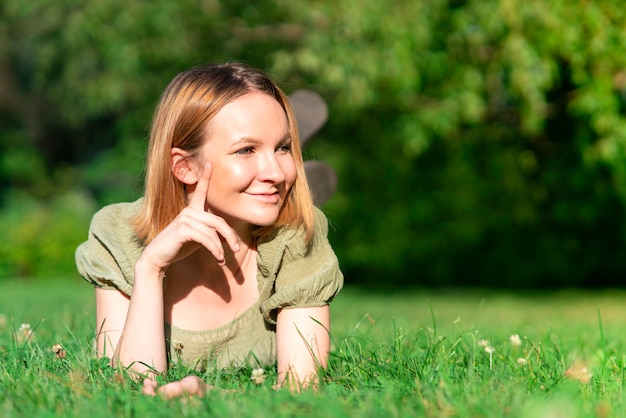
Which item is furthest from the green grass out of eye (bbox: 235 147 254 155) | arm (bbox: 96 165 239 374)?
eye (bbox: 235 147 254 155)

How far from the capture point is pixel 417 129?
935 centimetres

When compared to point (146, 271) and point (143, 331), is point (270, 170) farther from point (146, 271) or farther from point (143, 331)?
point (143, 331)

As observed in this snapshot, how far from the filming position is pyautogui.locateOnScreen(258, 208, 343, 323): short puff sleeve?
2.80 meters

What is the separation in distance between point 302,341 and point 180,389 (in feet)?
1.93

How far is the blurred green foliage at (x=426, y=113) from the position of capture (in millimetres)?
8844

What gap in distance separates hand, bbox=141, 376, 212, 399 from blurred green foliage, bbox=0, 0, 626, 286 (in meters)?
6.79

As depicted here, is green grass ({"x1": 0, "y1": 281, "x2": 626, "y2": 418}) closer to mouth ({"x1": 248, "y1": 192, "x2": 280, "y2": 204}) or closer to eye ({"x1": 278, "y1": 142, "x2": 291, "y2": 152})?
mouth ({"x1": 248, "y1": 192, "x2": 280, "y2": 204})

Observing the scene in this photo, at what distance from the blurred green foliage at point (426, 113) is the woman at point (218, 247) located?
19.6ft

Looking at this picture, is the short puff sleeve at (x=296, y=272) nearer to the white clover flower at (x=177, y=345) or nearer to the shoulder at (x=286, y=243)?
the shoulder at (x=286, y=243)

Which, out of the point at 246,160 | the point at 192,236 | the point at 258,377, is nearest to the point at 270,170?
the point at 246,160

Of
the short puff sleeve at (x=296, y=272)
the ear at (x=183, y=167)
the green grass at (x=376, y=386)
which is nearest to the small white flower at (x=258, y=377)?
the green grass at (x=376, y=386)

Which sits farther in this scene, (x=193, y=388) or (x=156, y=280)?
(x=156, y=280)

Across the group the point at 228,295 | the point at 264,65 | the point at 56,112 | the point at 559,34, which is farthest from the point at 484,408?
the point at 56,112

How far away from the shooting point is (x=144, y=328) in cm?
271
